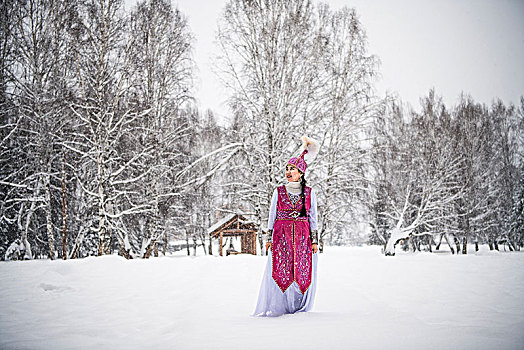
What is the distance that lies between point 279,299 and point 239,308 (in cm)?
71

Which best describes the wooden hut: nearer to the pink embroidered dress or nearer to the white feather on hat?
the white feather on hat

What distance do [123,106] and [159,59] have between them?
2396 mm

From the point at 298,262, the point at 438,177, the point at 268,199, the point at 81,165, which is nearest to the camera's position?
the point at 298,262

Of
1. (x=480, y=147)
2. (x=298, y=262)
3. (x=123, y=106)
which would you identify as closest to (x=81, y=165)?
(x=123, y=106)

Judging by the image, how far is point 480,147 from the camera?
22.5 metres

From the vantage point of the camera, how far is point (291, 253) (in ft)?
13.7

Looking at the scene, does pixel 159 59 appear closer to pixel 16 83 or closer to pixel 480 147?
pixel 16 83

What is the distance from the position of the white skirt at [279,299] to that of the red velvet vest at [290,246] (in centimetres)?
6

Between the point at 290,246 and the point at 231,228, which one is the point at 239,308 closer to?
the point at 290,246

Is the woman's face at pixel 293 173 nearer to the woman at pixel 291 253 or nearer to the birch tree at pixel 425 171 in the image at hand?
the woman at pixel 291 253

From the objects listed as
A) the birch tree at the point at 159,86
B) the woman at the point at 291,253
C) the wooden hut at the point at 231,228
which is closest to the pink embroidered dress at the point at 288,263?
the woman at the point at 291,253

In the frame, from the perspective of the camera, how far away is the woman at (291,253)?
13.4 ft

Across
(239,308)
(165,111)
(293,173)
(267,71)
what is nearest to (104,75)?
(165,111)

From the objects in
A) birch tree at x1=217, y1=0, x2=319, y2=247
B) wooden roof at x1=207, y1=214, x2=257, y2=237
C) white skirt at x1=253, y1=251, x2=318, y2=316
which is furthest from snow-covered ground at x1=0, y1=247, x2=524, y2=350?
wooden roof at x1=207, y1=214, x2=257, y2=237
